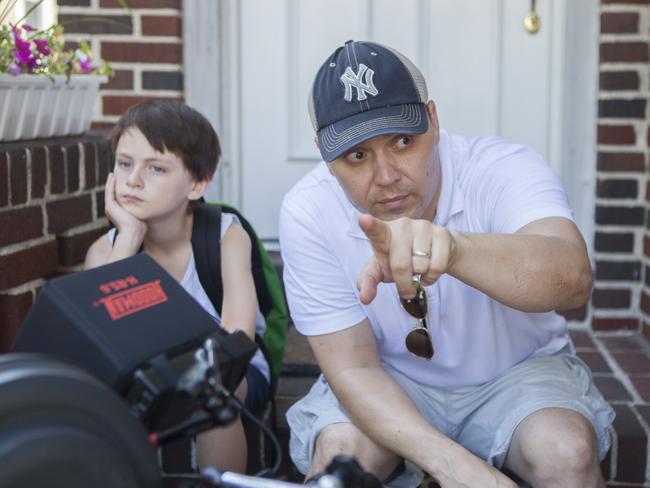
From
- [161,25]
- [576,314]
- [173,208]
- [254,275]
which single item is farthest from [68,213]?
[576,314]

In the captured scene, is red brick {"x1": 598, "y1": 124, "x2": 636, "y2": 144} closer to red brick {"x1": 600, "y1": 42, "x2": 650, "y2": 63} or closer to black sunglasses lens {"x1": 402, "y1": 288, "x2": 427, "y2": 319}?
red brick {"x1": 600, "y1": 42, "x2": 650, "y2": 63}

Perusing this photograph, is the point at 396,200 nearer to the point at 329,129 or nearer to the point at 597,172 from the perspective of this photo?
the point at 329,129

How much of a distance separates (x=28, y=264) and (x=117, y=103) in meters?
1.03

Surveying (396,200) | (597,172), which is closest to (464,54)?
(597,172)

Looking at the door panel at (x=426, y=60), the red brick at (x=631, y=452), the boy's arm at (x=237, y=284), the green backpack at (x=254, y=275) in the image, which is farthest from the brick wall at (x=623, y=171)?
the boy's arm at (x=237, y=284)

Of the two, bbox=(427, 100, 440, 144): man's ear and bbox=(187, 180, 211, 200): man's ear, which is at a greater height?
bbox=(427, 100, 440, 144): man's ear

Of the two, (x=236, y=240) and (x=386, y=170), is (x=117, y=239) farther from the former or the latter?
(x=386, y=170)

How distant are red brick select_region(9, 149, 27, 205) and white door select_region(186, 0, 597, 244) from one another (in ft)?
3.73

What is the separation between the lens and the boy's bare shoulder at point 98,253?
2479mm

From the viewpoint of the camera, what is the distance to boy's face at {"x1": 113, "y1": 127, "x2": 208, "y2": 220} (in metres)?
2.45

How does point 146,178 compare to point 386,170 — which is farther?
point 146,178

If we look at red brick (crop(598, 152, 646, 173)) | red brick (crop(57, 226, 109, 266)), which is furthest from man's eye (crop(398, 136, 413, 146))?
red brick (crop(598, 152, 646, 173))

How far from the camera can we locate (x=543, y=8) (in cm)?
326

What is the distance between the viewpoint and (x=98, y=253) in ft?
8.23
